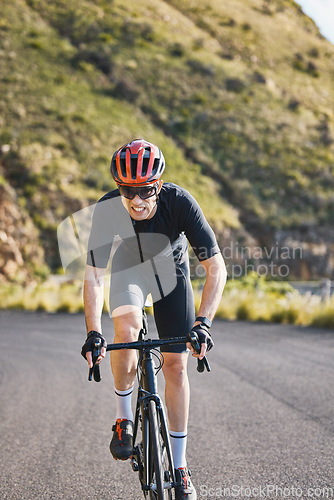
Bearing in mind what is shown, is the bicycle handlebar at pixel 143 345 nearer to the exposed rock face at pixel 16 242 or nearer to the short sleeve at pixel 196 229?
the short sleeve at pixel 196 229

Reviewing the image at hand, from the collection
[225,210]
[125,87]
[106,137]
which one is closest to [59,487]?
[225,210]

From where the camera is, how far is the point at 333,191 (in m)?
41.2

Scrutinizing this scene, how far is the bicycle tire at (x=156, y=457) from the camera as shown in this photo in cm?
297

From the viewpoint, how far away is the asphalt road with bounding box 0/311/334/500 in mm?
3965

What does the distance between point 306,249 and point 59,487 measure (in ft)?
113

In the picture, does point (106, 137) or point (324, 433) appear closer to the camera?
point (324, 433)

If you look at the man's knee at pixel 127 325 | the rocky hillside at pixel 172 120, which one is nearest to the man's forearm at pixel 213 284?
the man's knee at pixel 127 325

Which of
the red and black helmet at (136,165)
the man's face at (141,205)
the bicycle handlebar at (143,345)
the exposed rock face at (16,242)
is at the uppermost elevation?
the red and black helmet at (136,165)

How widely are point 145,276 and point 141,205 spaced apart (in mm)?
567

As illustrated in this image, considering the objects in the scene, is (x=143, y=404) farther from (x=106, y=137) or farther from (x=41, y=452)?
(x=106, y=137)

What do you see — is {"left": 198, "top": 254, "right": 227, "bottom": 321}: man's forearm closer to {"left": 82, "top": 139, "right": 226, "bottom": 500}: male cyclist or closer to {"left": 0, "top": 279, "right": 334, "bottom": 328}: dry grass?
{"left": 82, "top": 139, "right": 226, "bottom": 500}: male cyclist

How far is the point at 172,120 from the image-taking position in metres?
44.1

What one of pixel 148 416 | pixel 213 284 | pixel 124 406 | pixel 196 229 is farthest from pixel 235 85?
pixel 148 416

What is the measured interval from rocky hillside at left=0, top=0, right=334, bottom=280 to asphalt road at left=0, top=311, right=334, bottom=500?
871 inches
